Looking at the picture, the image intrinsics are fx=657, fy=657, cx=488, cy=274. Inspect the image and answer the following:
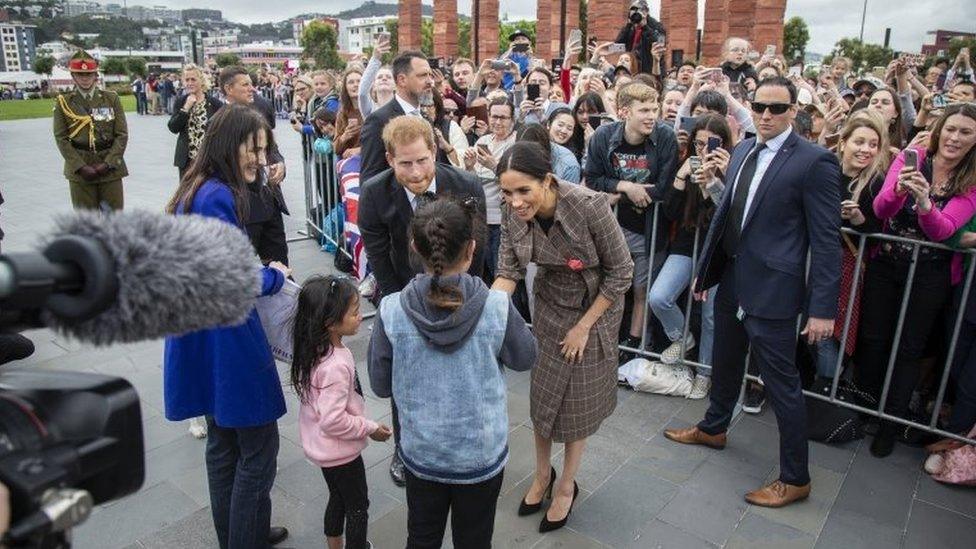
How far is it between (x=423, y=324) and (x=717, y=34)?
15.8 meters

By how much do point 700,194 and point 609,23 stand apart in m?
15.1

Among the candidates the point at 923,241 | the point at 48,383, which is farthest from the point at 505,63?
the point at 48,383

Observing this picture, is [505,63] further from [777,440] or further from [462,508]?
[462,508]

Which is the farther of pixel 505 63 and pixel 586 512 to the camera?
pixel 505 63

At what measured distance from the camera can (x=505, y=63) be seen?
30.6 feet

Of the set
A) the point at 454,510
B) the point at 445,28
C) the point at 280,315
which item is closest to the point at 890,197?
the point at 454,510

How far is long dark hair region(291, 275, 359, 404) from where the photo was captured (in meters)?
2.73

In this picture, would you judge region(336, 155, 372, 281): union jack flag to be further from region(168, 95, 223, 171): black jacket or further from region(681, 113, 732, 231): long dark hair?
region(681, 113, 732, 231): long dark hair

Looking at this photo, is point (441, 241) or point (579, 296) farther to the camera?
point (579, 296)

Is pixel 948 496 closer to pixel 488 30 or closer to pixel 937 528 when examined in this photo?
pixel 937 528

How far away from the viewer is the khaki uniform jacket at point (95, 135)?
291 inches

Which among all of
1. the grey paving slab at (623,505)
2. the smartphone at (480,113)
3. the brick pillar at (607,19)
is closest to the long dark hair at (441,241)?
the grey paving slab at (623,505)

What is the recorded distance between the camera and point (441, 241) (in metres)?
2.20

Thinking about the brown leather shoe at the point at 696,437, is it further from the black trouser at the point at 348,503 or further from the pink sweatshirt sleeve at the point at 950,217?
the black trouser at the point at 348,503
